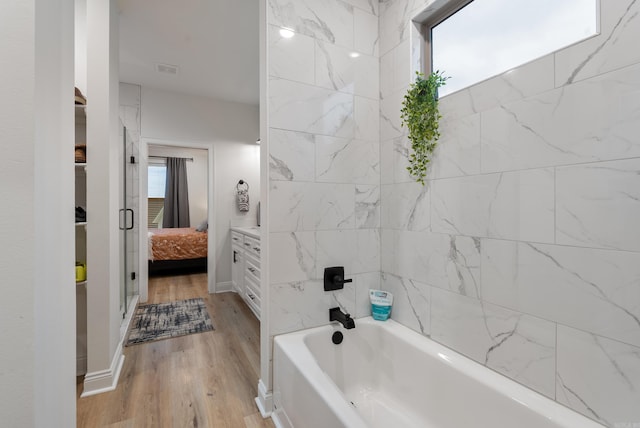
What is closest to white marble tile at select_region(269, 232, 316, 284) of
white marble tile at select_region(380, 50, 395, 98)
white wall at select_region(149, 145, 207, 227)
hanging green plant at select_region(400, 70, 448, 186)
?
hanging green plant at select_region(400, 70, 448, 186)

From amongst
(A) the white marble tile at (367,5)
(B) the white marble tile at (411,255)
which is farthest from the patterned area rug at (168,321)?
(A) the white marble tile at (367,5)

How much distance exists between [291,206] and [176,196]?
6276 millimetres

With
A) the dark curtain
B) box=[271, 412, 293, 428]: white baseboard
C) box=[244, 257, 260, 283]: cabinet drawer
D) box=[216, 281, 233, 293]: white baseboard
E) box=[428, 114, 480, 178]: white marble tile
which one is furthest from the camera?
the dark curtain

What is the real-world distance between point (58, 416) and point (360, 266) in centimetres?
150

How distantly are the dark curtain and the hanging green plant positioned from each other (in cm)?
660

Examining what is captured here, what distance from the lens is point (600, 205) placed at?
3.03 feet

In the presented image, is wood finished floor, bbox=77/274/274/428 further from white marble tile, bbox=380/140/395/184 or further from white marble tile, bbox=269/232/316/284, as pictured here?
white marble tile, bbox=380/140/395/184

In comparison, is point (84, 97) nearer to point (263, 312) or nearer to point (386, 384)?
point (263, 312)

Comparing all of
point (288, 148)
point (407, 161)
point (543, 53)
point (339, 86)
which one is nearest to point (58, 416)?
point (288, 148)

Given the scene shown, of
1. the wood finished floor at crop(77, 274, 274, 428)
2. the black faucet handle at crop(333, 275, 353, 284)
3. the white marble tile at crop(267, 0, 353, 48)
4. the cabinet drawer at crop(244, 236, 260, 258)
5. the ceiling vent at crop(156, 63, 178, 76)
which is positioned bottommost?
the wood finished floor at crop(77, 274, 274, 428)

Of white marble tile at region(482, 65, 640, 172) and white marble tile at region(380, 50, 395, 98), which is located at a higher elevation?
white marble tile at region(380, 50, 395, 98)

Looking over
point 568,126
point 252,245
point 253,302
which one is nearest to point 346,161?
point 568,126

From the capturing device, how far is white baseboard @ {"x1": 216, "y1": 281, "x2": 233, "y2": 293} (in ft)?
12.9

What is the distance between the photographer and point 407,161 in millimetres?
1688
